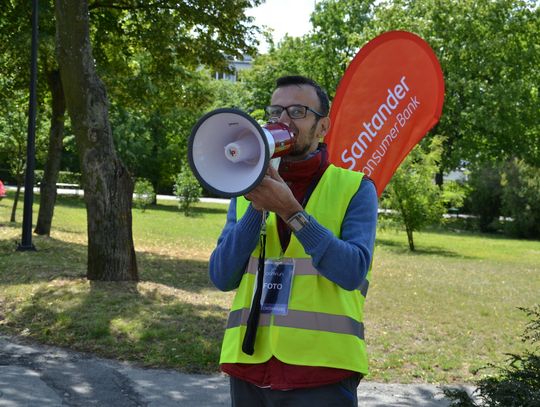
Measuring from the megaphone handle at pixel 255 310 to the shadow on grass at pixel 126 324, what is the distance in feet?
13.8

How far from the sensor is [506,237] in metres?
33.2

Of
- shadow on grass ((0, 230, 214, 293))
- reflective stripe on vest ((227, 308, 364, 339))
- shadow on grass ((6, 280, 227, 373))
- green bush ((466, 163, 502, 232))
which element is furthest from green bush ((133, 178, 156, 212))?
reflective stripe on vest ((227, 308, 364, 339))

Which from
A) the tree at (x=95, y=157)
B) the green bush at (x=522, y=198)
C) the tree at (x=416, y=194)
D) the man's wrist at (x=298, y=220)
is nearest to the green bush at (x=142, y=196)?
the tree at (x=416, y=194)

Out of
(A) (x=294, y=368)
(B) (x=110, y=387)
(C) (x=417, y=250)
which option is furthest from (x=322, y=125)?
(C) (x=417, y=250)

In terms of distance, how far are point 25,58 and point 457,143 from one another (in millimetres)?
28433

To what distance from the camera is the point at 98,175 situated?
33.1 feet

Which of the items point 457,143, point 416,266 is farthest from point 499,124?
point 416,266

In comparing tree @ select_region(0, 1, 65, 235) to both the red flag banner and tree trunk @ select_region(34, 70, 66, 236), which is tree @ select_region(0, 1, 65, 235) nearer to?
tree trunk @ select_region(34, 70, 66, 236)

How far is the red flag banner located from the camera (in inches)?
265

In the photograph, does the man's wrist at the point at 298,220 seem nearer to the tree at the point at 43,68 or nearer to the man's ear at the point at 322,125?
the man's ear at the point at 322,125

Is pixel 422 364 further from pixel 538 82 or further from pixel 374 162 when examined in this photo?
pixel 538 82

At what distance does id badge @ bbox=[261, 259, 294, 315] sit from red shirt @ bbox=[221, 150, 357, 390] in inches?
3.7

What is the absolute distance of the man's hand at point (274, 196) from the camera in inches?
95.2

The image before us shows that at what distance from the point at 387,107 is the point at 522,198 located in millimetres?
27592
